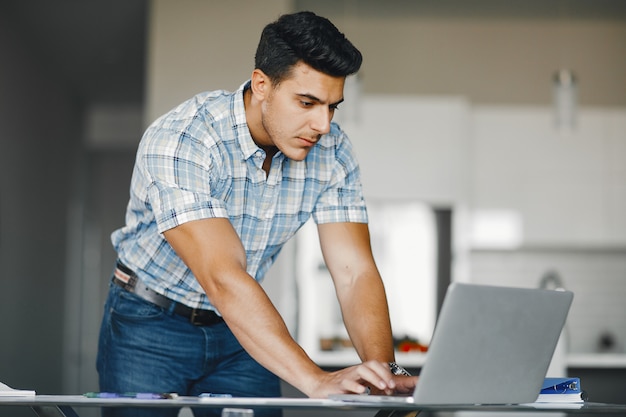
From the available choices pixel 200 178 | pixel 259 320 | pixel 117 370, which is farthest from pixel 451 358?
pixel 117 370

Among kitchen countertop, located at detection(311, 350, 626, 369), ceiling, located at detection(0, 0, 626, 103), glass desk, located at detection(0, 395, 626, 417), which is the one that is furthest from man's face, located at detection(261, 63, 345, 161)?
ceiling, located at detection(0, 0, 626, 103)

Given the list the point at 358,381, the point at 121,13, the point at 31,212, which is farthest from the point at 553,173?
the point at 358,381

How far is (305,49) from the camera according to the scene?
71.4 inches

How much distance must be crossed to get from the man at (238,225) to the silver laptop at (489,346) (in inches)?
8.7

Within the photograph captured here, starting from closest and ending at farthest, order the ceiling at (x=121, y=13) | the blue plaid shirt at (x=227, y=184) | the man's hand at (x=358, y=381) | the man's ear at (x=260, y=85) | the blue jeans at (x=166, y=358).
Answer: the man's hand at (x=358, y=381)
the blue plaid shirt at (x=227, y=184)
the man's ear at (x=260, y=85)
the blue jeans at (x=166, y=358)
the ceiling at (x=121, y=13)

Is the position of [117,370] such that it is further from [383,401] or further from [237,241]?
[383,401]

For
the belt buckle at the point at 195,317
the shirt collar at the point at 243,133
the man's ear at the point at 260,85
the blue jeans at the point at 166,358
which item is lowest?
the blue jeans at the point at 166,358

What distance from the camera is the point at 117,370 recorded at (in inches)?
81.7

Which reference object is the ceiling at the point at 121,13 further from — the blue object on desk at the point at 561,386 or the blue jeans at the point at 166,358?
the blue object on desk at the point at 561,386

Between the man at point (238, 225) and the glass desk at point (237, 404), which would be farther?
the man at point (238, 225)

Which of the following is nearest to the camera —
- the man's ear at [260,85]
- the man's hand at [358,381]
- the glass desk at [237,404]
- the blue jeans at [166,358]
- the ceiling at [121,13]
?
the glass desk at [237,404]

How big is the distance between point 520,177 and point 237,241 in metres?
3.96

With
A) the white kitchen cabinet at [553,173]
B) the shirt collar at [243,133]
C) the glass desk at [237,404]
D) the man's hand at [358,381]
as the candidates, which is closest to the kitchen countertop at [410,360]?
the white kitchen cabinet at [553,173]

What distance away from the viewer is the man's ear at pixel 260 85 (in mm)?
1920
